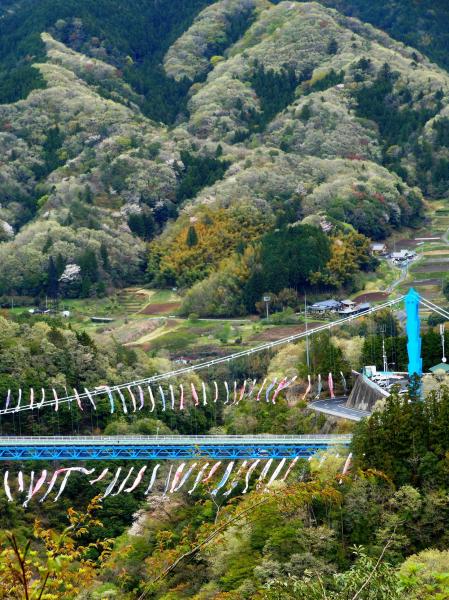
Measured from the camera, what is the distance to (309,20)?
155 m

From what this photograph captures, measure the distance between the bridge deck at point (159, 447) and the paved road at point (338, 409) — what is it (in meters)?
2.01

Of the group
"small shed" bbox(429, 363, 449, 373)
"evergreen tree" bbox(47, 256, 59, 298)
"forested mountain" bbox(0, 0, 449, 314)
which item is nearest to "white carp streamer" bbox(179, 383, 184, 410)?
"small shed" bbox(429, 363, 449, 373)

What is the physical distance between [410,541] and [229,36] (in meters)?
129

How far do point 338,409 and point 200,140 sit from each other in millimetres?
84878

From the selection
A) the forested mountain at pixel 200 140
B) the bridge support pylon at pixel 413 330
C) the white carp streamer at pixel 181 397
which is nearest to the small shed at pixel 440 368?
the bridge support pylon at pixel 413 330

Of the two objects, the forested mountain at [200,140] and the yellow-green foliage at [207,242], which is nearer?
the yellow-green foliage at [207,242]

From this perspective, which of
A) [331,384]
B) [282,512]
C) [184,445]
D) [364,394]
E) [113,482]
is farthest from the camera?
[331,384]

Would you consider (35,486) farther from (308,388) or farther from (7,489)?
(308,388)

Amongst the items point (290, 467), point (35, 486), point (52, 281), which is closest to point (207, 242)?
point (52, 281)

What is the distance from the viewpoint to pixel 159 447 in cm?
5472

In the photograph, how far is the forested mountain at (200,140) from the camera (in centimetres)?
11081

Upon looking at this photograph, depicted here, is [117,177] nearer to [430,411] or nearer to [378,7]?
[378,7]

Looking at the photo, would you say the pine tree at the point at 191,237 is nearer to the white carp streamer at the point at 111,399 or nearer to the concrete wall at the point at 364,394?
the white carp streamer at the point at 111,399

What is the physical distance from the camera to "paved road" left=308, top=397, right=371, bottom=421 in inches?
2083
